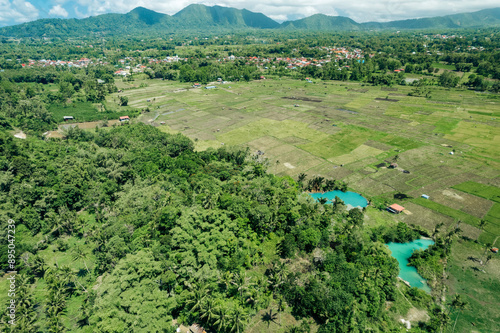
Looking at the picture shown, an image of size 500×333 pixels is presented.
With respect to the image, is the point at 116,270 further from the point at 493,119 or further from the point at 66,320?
the point at 493,119

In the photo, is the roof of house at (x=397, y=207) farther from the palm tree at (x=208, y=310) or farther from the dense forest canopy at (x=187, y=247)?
the palm tree at (x=208, y=310)

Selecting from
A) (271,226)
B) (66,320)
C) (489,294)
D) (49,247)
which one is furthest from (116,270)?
(489,294)

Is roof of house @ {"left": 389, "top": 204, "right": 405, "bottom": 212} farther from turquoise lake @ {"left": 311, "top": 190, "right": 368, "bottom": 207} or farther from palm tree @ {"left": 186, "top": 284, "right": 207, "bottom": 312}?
palm tree @ {"left": 186, "top": 284, "right": 207, "bottom": 312}

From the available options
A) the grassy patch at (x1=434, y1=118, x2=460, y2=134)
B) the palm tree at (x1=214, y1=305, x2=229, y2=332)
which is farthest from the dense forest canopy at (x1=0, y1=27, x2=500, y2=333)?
the grassy patch at (x1=434, y1=118, x2=460, y2=134)

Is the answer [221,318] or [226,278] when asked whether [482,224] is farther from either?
[221,318]

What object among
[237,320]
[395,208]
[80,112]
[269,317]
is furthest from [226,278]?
[80,112]
